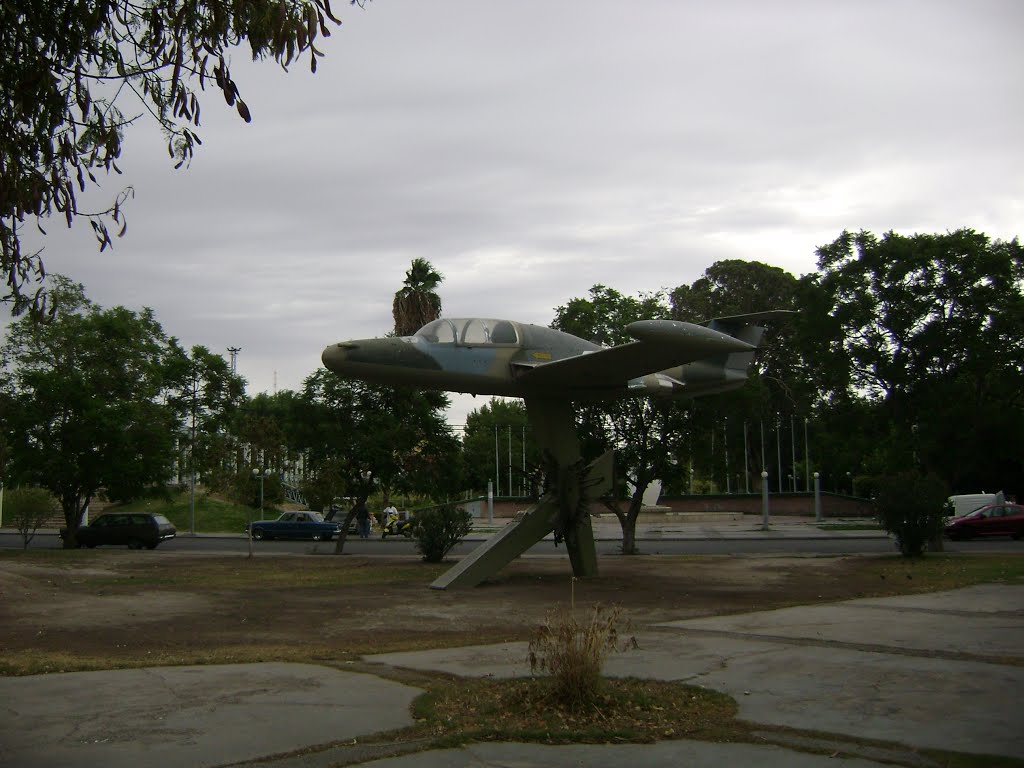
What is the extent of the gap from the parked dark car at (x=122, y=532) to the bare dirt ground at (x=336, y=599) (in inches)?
406

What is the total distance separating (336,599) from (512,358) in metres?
5.23

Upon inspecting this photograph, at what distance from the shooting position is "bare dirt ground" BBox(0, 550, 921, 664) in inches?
432

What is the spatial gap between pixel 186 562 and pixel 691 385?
1433cm

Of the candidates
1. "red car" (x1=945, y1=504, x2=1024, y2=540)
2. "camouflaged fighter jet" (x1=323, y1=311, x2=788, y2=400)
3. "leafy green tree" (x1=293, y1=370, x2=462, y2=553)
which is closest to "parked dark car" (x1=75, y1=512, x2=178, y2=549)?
"leafy green tree" (x1=293, y1=370, x2=462, y2=553)

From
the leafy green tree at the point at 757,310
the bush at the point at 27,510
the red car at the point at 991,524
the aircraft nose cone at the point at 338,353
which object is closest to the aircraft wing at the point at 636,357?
the aircraft nose cone at the point at 338,353

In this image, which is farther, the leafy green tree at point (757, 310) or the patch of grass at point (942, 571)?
the leafy green tree at point (757, 310)

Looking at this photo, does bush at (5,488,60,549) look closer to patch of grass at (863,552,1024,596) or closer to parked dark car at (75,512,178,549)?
parked dark car at (75,512,178,549)

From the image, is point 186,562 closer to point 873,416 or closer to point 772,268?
point 873,416

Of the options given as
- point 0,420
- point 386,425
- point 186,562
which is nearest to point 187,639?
point 186,562

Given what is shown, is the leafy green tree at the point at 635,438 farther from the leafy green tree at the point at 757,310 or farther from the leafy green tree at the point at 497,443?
the leafy green tree at the point at 497,443

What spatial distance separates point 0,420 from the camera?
105ft

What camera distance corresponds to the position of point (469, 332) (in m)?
17.0

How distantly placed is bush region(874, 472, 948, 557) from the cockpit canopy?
10.4 m

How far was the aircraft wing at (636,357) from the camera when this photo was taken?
1405 cm
